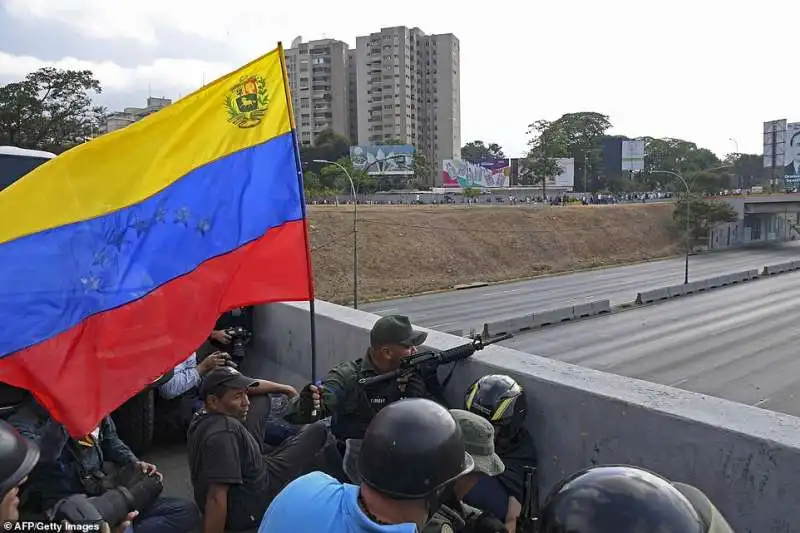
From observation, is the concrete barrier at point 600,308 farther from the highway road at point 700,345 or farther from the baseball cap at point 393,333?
the baseball cap at point 393,333

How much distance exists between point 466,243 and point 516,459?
173ft

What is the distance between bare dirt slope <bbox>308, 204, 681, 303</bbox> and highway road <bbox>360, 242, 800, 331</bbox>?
2.68m

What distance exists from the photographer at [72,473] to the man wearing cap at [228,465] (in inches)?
5.8

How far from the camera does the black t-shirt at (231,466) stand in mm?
3152

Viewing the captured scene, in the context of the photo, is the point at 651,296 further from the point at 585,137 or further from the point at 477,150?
the point at 477,150

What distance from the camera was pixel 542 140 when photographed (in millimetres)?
95250

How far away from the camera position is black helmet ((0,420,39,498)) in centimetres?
206

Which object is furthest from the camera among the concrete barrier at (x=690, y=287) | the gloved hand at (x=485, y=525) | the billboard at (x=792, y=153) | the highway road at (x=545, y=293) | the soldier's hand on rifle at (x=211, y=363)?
the billboard at (x=792, y=153)

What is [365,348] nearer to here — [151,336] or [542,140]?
[151,336]

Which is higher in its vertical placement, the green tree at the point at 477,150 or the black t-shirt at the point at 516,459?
the green tree at the point at 477,150

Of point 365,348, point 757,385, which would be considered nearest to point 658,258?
point 757,385

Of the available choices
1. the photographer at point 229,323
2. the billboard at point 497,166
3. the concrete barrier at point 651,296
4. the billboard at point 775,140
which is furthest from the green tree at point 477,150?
the photographer at point 229,323

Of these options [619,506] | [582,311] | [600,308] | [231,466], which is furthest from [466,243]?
[619,506]

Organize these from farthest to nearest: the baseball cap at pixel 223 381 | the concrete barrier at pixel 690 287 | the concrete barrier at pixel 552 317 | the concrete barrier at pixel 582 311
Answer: the concrete barrier at pixel 690 287, the concrete barrier at pixel 582 311, the concrete barrier at pixel 552 317, the baseball cap at pixel 223 381
